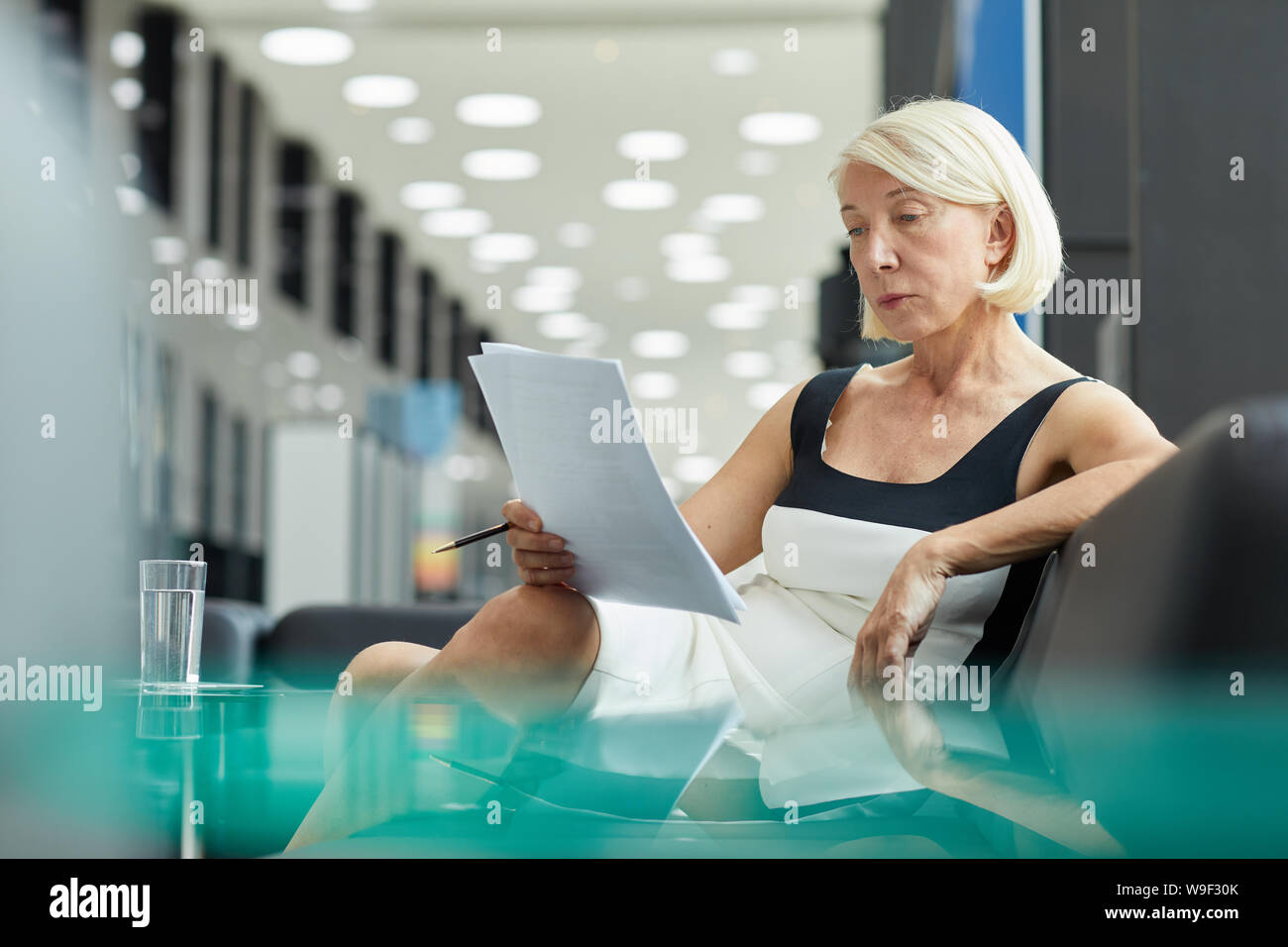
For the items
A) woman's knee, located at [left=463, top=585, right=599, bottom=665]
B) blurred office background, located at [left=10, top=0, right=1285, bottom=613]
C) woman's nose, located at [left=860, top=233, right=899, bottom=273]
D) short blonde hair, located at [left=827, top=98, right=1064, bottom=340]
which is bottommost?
woman's knee, located at [left=463, top=585, right=599, bottom=665]

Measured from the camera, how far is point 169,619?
149 centimetres

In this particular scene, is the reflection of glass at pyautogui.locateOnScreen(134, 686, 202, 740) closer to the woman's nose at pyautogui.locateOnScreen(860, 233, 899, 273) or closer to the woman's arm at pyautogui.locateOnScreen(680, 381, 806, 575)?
the woman's arm at pyautogui.locateOnScreen(680, 381, 806, 575)

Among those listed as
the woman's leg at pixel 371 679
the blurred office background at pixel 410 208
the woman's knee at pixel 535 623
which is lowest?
the woman's leg at pixel 371 679

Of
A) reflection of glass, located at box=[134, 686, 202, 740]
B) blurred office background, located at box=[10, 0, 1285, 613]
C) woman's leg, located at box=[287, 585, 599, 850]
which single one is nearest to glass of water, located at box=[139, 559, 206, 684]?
reflection of glass, located at box=[134, 686, 202, 740]

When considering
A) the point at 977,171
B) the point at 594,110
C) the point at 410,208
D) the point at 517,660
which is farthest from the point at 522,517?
the point at 410,208

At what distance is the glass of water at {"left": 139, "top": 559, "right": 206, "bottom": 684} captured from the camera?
1.47m

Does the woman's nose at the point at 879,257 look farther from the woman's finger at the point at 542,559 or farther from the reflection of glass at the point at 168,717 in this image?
the reflection of glass at the point at 168,717

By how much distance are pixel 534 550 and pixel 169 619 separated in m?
0.53

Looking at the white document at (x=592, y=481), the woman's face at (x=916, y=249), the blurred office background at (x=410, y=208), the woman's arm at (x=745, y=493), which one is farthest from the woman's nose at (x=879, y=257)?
the blurred office background at (x=410, y=208)

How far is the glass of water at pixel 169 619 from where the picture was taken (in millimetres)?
1474

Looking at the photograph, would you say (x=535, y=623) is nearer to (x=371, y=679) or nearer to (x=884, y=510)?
(x=371, y=679)
